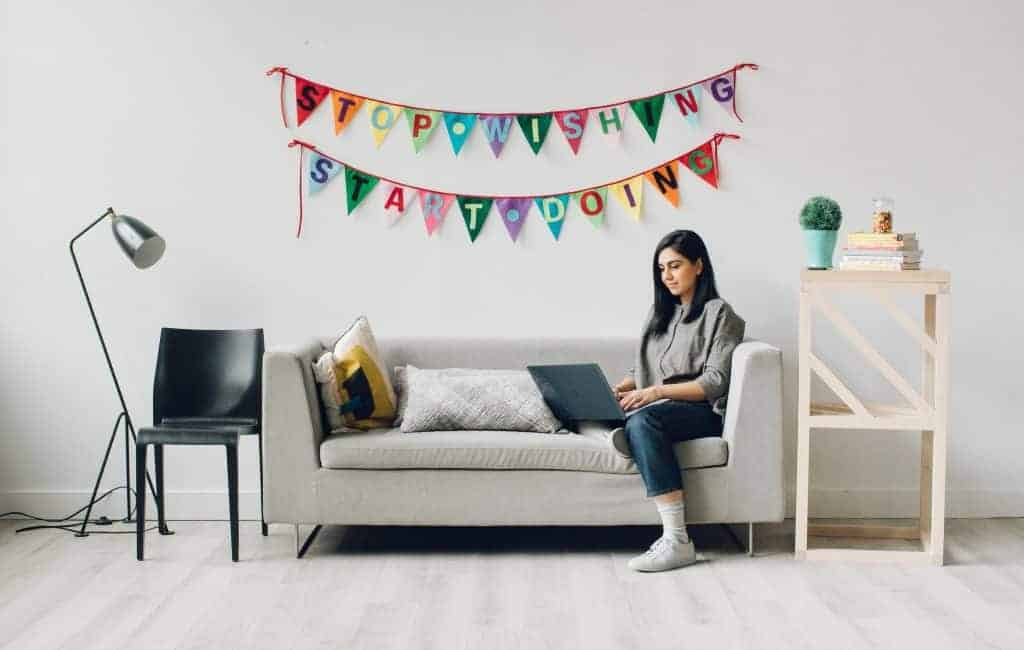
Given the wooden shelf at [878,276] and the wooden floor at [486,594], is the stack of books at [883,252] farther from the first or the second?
the wooden floor at [486,594]

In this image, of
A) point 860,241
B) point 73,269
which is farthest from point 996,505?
point 73,269

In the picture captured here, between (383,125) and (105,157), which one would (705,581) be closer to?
(383,125)

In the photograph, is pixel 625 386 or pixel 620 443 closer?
pixel 620 443

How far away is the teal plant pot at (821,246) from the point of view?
339 centimetres

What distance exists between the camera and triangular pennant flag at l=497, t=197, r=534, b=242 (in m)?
3.89

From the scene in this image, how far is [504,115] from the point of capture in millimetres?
3865

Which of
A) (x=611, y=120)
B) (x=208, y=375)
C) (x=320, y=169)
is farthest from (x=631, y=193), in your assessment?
(x=208, y=375)

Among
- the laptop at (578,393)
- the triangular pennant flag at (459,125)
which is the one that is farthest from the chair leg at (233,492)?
the triangular pennant flag at (459,125)

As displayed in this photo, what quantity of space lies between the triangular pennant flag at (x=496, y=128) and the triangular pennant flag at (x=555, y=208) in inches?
9.2

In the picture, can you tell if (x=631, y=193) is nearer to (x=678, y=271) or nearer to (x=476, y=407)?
(x=678, y=271)

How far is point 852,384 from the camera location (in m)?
3.92

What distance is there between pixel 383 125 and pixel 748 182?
4.15 feet

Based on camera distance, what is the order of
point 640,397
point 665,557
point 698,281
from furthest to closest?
point 698,281 < point 640,397 < point 665,557

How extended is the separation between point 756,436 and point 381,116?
166 centimetres
